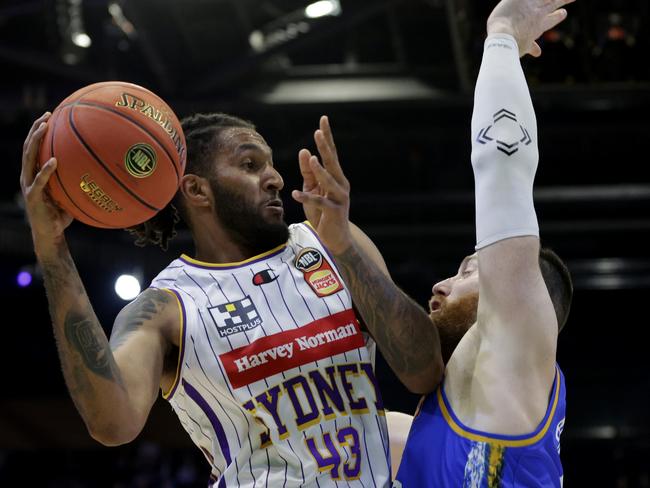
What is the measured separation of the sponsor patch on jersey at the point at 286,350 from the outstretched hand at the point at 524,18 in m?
1.08

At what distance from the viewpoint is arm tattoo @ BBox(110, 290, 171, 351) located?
2.96 metres

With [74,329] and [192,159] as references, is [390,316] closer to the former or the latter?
[74,329]

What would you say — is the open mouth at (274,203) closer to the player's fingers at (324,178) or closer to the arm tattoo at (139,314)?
the arm tattoo at (139,314)

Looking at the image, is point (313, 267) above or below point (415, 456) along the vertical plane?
above

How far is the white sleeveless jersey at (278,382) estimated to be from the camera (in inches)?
117

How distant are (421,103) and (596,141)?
1768mm

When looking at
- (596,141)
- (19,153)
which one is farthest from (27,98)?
(596,141)

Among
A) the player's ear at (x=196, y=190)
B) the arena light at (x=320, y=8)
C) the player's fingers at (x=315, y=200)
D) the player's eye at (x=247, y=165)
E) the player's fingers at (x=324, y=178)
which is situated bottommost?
the player's fingers at (x=315, y=200)

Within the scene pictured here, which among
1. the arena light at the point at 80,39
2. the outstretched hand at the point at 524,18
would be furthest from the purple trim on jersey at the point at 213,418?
the arena light at the point at 80,39

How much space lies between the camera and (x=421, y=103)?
776cm

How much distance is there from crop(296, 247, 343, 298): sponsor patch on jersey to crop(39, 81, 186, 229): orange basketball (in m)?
0.57

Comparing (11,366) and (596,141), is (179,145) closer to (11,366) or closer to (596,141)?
(596,141)

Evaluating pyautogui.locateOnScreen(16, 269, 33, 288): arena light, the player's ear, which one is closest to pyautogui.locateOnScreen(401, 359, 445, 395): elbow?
the player's ear

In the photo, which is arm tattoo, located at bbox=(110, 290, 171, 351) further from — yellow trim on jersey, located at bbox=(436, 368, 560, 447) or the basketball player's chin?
yellow trim on jersey, located at bbox=(436, 368, 560, 447)
